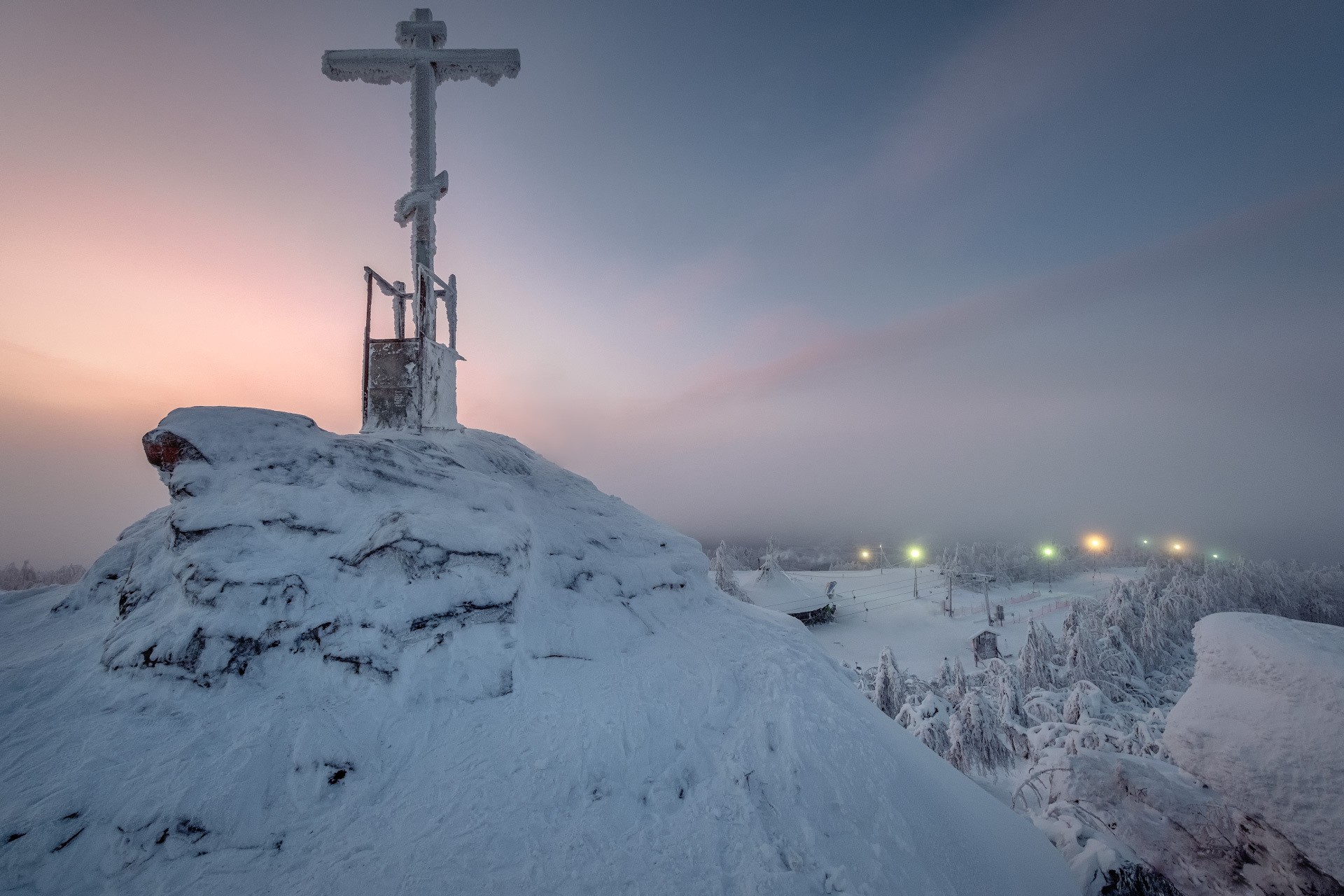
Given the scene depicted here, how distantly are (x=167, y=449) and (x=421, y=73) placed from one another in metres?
10.6

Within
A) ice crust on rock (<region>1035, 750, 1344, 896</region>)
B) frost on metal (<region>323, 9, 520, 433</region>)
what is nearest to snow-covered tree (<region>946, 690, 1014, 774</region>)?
ice crust on rock (<region>1035, 750, 1344, 896</region>)

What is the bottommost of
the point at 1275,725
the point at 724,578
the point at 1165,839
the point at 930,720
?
the point at 930,720

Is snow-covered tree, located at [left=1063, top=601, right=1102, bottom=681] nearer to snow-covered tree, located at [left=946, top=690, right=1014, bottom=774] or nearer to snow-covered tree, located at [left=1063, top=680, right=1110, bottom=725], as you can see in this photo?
snow-covered tree, located at [left=1063, top=680, right=1110, bottom=725]

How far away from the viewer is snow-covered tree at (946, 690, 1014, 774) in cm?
1602

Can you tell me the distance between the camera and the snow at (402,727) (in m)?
3.64

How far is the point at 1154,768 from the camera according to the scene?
25.1ft

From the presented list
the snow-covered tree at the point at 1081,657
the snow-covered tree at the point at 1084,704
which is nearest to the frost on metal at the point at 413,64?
the snow-covered tree at the point at 1084,704

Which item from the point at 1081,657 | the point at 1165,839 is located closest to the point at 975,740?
the point at 1165,839

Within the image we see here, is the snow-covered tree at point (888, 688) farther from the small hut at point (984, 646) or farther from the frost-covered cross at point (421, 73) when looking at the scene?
the frost-covered cross at point (421, 73)

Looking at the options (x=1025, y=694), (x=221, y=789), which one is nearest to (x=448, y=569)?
(x=221, y=789)

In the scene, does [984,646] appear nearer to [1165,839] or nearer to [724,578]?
[724,578]

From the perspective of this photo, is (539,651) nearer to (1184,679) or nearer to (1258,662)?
(1258,662)

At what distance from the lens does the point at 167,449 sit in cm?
599

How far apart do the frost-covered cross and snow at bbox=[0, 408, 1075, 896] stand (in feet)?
21.2
